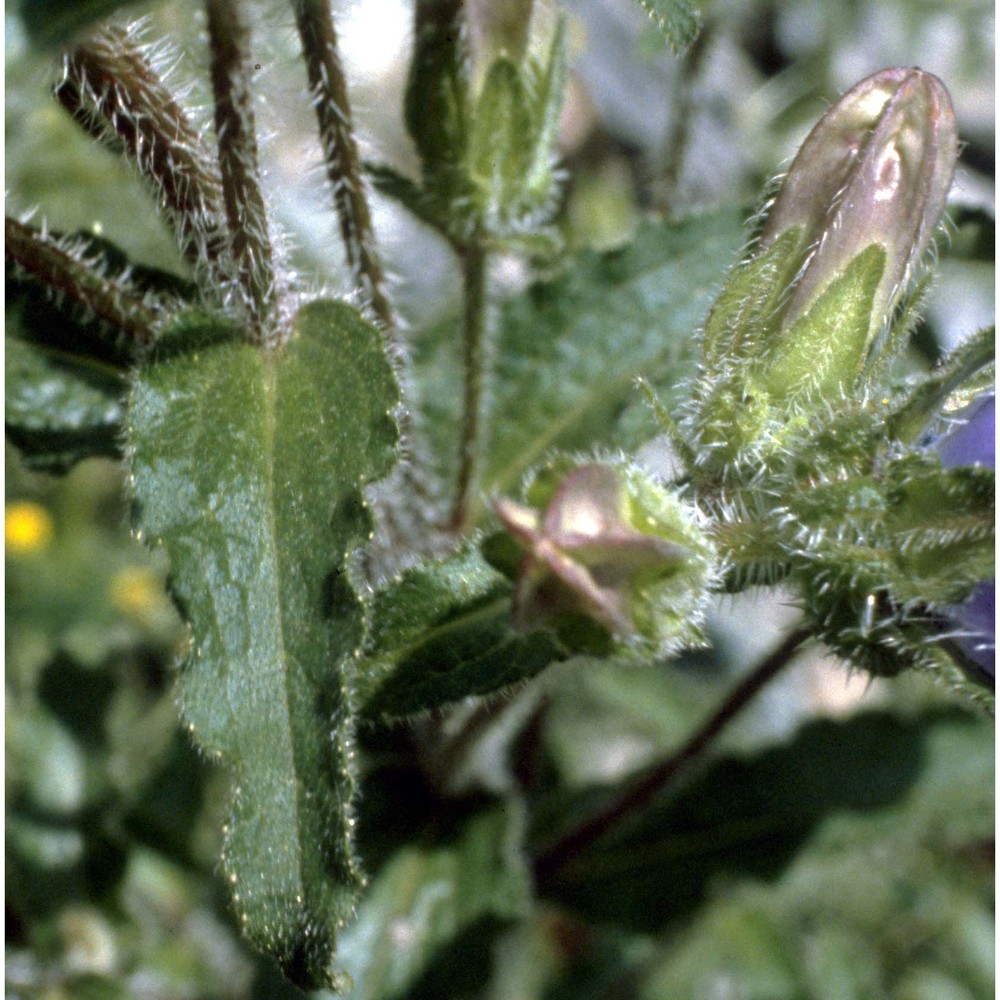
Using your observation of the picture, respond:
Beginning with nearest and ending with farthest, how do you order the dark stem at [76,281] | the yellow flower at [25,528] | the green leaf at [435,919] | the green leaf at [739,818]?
the dark stem at [76,281], the green leaf at [435,919], the green leaf at [739,818], the yellow flower at [25,528]

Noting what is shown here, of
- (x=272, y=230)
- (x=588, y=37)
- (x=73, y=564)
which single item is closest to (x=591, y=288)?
(x=272, y=230)

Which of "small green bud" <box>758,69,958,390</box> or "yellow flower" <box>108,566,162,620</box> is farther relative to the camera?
"yellow flower" <box>108,566,162,620</box>

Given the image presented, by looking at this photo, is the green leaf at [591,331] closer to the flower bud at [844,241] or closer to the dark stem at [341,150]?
the dark stem at [341,150]

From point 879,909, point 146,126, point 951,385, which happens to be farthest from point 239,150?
point 879,909

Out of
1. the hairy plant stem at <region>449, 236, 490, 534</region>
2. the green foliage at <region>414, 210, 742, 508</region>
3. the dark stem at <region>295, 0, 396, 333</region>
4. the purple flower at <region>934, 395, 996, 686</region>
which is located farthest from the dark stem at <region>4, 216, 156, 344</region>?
the purple flower at <region>934, 395, 996, 686</region>

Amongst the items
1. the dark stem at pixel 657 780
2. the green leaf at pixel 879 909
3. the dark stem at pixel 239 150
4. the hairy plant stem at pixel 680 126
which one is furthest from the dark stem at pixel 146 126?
the green leaf at pixel 879 909

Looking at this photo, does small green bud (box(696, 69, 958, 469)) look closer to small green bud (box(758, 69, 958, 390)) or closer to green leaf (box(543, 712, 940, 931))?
small green bud (box(758, 69, 958, 390))
